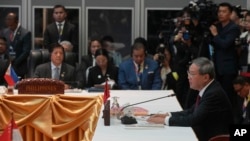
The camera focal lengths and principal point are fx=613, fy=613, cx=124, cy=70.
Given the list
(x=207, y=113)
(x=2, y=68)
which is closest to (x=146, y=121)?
(x=207, y=113)

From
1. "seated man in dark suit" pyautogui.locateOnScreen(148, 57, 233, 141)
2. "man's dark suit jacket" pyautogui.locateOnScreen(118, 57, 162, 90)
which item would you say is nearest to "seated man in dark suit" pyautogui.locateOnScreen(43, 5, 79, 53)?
"man's dark suit jacket" pyautogui.locateOnScreen(118, 57, 162, 90)

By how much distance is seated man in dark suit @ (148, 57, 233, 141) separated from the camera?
15.7ft

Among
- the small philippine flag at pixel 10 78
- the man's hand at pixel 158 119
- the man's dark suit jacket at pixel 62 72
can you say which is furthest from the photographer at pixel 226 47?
the man's hand at pixel 158 119

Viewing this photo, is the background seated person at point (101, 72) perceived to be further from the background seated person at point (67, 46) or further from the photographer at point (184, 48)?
the background seated person at point (67, 46)

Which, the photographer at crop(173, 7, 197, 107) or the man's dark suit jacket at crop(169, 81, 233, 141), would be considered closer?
the man's dark suit jacket at crop(169, 81, 233, 141)

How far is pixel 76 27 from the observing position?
9.83 metres

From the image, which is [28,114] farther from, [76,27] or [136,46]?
[76,27]

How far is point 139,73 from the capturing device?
300 inches

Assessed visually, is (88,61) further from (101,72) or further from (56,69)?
(56,69)

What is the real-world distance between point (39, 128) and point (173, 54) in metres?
3.48

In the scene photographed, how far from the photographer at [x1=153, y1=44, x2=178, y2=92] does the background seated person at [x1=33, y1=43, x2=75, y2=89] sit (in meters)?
1.21

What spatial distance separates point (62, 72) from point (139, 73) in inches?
37.8

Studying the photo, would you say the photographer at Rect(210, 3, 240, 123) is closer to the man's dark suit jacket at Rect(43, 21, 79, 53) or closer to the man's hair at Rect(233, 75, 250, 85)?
the man's hair at Rect(233, 75, 250, 85)

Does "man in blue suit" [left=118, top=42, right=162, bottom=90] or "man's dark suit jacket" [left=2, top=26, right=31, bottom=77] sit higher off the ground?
"man's dark suit jacket" [left=2, top=26, right=31, bottom=77]
